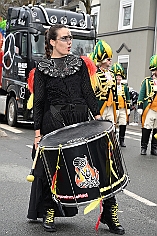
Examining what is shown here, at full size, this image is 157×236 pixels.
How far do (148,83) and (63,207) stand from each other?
19.6ft

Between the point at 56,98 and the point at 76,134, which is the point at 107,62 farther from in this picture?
the point at 76,134

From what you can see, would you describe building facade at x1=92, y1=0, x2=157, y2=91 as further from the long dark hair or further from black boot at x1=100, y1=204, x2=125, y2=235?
black boot at x1=100, y1=204, x2=125, y2=235

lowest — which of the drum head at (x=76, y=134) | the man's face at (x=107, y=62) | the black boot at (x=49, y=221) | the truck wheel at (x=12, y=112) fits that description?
the truck wheel at (x=12, y=112)

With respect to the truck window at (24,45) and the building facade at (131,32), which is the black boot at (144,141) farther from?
the building facade at (131,32)

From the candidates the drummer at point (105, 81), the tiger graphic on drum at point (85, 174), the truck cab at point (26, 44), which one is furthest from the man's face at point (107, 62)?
the truck cab at point (26, 44)

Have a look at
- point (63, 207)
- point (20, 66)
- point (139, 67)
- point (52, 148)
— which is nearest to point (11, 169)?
point (63, 207)

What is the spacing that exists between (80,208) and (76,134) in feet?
5.03

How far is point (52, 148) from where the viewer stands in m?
4.35

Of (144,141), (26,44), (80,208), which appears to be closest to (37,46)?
(26,44)

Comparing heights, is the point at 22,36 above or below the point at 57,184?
above

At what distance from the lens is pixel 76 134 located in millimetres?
4359

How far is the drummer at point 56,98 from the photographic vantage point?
15.7ft

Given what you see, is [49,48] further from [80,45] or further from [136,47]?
[136,47]

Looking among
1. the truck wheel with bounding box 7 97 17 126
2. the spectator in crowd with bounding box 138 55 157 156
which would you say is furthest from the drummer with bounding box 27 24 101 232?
the truck wheel with bounding box 7 97 17 126
